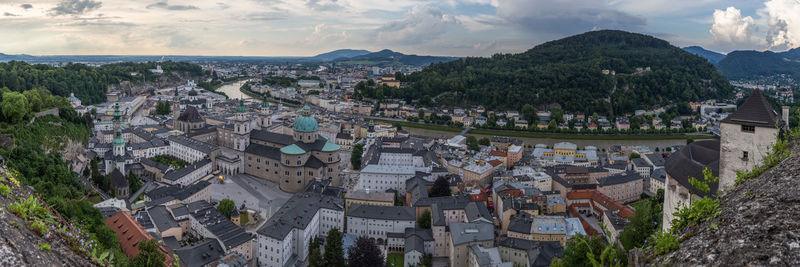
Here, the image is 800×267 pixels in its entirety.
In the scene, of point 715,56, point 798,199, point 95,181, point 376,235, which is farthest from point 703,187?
point 715,56

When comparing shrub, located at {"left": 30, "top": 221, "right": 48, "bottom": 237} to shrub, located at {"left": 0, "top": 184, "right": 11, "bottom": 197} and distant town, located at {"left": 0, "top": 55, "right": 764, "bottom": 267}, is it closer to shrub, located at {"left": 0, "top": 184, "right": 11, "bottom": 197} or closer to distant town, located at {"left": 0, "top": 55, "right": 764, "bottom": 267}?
shrub, located at {"left": 0, "top": 184, "right": 11, "bottom": 197}

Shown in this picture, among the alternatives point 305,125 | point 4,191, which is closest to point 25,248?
point 4,191

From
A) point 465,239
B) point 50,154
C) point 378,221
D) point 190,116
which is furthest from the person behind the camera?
point 190,116

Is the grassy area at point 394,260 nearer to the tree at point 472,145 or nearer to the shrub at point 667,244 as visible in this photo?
the shrub at point 667,244

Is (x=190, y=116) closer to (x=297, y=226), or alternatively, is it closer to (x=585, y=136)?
(x=297, y=226)

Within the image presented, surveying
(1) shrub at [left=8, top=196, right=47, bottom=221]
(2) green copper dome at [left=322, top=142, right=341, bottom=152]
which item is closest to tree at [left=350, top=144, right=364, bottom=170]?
(2) green copper dome at [left=322, top=142, right=341, bottom=152]
